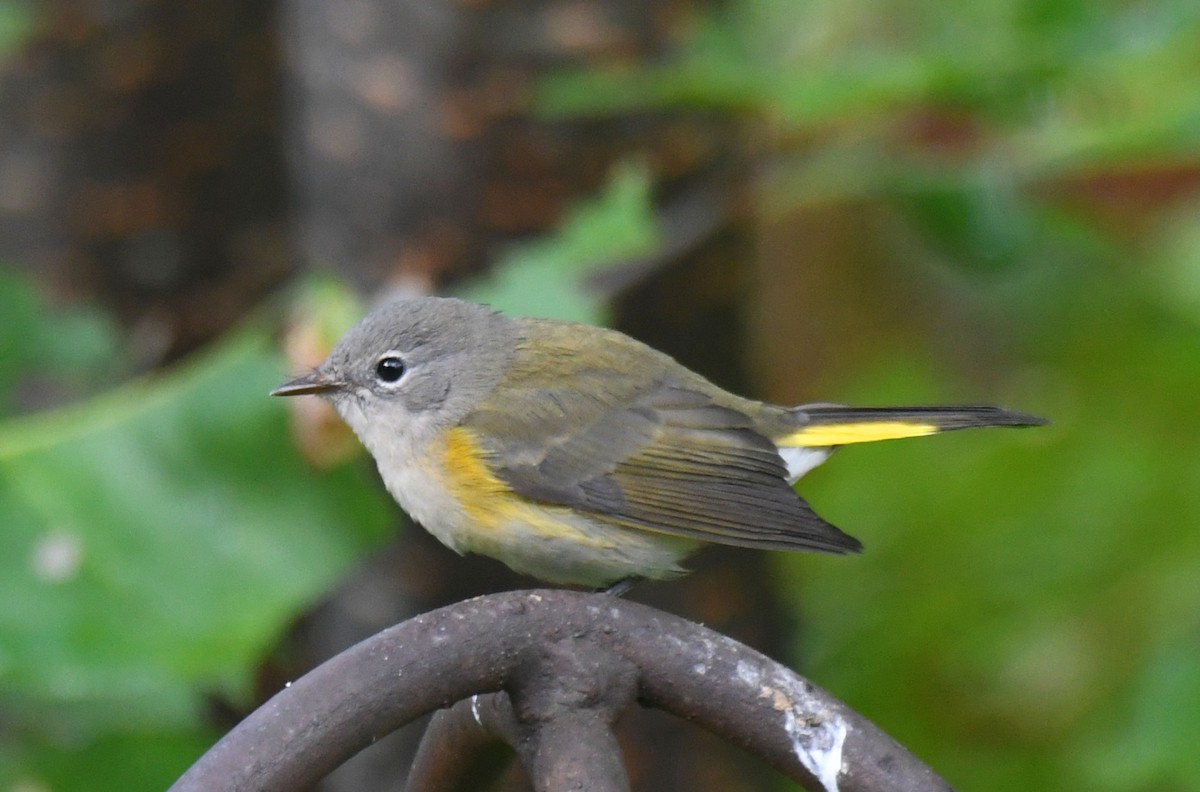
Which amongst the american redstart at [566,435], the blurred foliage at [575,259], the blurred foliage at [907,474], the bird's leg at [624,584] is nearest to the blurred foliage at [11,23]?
the blurred foliage at [907,474]

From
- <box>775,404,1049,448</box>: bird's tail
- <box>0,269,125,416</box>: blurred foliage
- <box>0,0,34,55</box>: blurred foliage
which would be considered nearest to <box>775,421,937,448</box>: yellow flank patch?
<box>775,404,1049,448</box>: bird's tail

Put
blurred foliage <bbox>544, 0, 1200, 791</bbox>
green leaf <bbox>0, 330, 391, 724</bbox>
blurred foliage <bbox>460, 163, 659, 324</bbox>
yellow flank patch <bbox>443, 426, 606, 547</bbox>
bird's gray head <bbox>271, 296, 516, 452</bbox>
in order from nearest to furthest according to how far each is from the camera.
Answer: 1. green leaf <bbox>0, 330, 391, 724</bbox>
2. yellow flank patch <bbox>443, 426, 606, 547</bbox>
3. bird's gray head <bbox>271, 296, 516, 452</bbox>
4. blurred foliage <bbox>460, 163, 659, 324</bbox>
5. blurred foliage <bbox>544, 0, 1200, 791</bbox>

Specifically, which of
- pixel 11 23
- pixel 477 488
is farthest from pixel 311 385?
pixel 11 23

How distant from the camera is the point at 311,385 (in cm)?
Result: 278

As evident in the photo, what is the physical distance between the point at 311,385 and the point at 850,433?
1.03 m

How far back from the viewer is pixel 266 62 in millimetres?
4641

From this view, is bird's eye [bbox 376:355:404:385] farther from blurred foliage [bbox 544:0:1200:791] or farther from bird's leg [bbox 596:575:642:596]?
blurred foliage [bbox 544:0:1200:791]

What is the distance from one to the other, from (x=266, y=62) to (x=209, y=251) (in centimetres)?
70

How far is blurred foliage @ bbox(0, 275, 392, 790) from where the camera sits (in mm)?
2623

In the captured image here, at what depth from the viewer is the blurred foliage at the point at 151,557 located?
2.62 m

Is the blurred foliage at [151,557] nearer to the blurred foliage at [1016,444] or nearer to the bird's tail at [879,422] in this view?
the bird's tail at [879,422]

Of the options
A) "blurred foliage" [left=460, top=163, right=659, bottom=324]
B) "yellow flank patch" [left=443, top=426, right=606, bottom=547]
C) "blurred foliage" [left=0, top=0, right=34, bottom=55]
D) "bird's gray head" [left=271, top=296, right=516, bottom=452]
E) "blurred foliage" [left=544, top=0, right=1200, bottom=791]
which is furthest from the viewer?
"blurred foliage" [left=0, top=0, right=34, bottom=55]

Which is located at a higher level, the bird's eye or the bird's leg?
the bird's eye

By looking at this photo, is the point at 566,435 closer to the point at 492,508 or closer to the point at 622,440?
the point at 622,440
